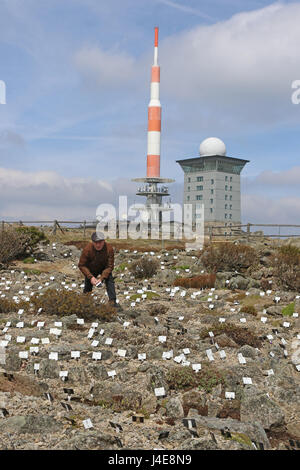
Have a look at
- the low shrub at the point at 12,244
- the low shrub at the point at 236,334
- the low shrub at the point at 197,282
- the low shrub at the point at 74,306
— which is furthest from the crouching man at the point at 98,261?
the low shrub at the point at 12,244

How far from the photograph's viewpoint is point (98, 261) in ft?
38.4

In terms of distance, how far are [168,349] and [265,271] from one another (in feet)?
32.9

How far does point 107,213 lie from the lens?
156ft

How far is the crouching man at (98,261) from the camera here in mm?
11438

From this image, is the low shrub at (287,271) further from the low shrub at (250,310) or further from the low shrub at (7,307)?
the low shrub at (7,307)

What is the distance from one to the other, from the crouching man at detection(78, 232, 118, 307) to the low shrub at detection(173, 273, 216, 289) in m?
5.30

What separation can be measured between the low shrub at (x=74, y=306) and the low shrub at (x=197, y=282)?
5.70m

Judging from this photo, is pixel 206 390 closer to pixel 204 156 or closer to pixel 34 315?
pixel 34 315

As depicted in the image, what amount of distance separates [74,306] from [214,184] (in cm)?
7316

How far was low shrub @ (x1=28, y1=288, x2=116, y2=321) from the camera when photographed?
10820mm

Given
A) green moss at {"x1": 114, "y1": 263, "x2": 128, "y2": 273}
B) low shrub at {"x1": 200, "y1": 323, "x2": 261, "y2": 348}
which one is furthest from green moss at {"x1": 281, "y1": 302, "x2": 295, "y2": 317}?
green moss at {"x1": 114, "y1": 263, "x2": 128, "y2": 273}

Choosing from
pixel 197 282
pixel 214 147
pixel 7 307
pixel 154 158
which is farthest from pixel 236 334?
pixel 214 147

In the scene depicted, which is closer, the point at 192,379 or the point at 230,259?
the point at 192,379

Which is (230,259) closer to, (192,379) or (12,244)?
(12,244)
